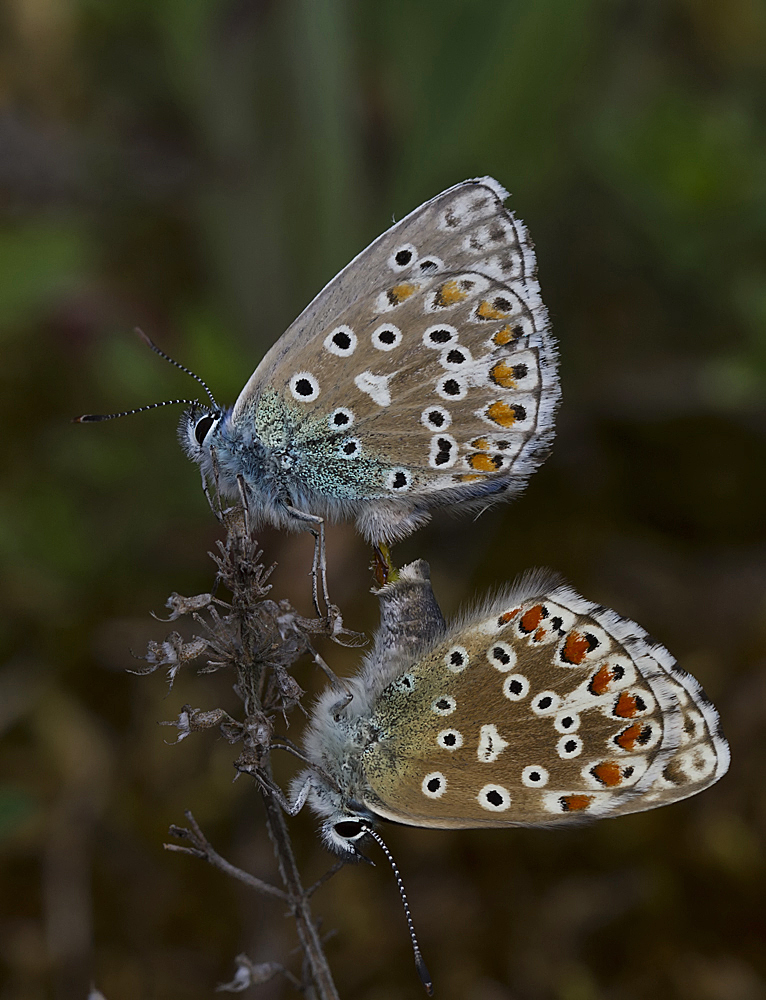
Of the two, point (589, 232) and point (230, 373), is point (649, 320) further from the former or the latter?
point (230, 373)

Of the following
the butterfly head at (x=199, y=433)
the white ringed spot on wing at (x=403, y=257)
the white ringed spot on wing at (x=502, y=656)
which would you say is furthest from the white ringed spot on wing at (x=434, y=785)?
the white ringed spot on wing at (x=403, y=257)

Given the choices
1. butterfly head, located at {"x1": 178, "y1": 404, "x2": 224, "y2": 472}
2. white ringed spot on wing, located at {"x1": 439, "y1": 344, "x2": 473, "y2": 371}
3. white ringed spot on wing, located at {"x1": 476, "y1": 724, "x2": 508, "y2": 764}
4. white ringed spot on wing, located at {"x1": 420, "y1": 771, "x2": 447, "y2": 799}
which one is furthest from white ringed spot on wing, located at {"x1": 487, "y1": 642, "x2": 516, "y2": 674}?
butterfly head, located at {"x1": 178, "y1": 404, "x2": 224, "y2": 472}

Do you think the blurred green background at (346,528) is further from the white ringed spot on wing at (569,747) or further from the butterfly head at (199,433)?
the white ringed spot on wing at (569,747)

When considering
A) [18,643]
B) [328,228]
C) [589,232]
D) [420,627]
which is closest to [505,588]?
[420,627]

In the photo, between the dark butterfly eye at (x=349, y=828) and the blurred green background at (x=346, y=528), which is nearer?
the dark butterfly eye at (x=349, y=828)

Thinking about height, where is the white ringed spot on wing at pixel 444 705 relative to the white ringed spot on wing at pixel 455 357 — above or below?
below

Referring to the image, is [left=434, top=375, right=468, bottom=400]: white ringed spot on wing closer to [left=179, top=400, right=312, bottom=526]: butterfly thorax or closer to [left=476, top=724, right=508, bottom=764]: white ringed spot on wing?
[left=179, top=400, right=312, bottom=526]: butterfly thorax

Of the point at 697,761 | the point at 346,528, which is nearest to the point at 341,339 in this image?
the point at 697,761
